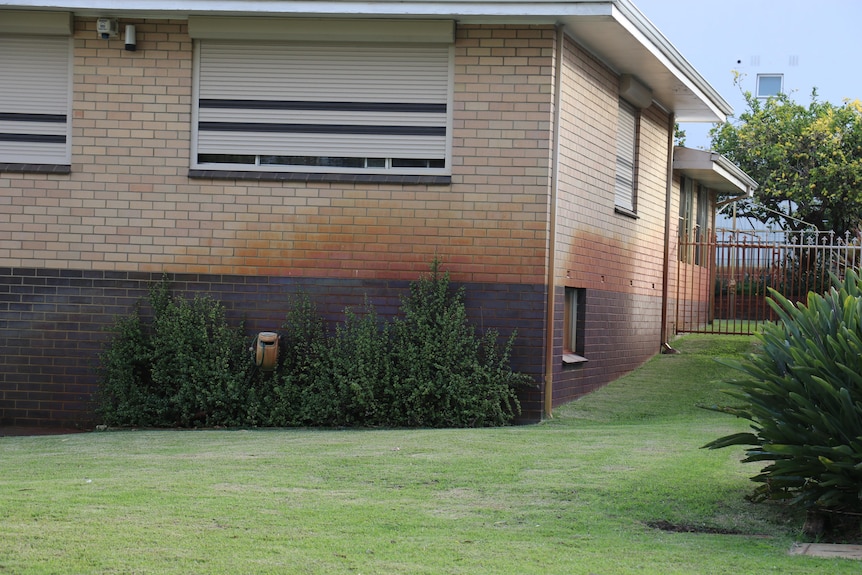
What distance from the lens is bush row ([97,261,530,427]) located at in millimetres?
12219

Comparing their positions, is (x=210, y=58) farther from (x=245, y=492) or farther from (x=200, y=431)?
(x=245, y=492)

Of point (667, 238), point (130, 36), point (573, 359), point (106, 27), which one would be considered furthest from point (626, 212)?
point (106, 27)

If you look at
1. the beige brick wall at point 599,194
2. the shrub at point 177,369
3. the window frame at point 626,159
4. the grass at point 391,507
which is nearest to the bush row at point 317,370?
the shrub at point 177,369

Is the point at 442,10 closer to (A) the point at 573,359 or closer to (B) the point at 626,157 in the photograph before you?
(A) the point at 573,359

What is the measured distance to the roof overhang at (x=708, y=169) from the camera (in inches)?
795

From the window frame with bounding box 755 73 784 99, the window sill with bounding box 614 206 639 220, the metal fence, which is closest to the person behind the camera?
the window sill with bounding box 614 206 639 220

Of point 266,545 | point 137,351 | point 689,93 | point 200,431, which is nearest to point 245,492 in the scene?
point 266,545

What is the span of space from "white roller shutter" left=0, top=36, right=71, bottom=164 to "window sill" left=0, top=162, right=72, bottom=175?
0.23 ft

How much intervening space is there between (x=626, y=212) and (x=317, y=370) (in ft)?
19.1

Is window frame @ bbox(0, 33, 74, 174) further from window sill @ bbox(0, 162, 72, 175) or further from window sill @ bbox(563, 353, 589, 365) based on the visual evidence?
window sill @ bbox(563, 353, 589, 365)

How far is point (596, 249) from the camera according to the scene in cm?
1475

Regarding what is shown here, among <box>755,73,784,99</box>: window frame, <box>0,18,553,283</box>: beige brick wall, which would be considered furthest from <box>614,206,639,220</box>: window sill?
Result: <box>755,73,784,99</box>: window frame

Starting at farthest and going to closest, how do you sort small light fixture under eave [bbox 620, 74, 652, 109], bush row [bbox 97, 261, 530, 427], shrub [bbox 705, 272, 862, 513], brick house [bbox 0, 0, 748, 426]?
small light fixture under eave [bbox 620, 74, 652, 109], brick house [bbox 0, 0, 748, 426], bush row [bbox 97, 261, 530, 427], shrub [bbox 705, 272, 862, 513]

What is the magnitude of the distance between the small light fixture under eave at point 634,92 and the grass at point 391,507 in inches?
246
